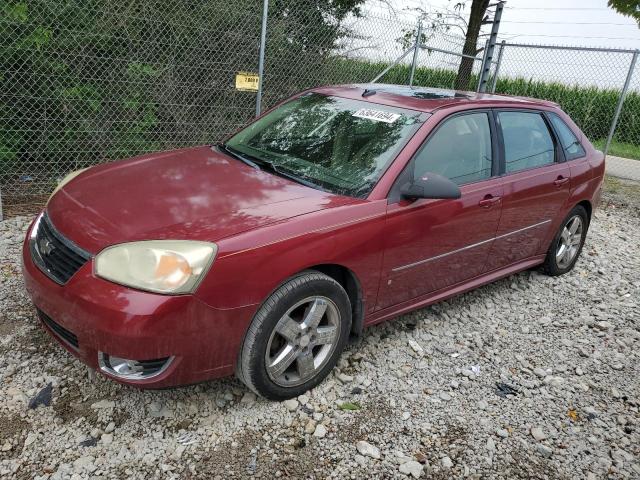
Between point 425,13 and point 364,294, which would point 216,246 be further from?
point 425,13

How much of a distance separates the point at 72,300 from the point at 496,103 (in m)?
3.15

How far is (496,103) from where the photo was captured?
3.91 meters

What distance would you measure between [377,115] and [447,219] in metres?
0.82

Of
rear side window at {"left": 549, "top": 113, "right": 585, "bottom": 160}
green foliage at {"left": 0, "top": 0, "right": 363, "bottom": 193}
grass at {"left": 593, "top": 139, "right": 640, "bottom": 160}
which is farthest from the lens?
grass at {"left": 593, "top": 139, "right": 640, "bottom": 160}

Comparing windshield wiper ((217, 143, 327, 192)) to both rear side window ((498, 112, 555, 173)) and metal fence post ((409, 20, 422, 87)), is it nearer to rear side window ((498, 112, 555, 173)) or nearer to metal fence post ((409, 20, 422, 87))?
rear side window ((498, 112, 555, 173))

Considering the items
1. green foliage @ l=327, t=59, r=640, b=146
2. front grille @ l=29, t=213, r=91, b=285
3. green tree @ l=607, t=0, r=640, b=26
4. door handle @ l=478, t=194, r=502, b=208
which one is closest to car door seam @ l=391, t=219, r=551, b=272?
door handle @ l=478, t=194, r=502, b=208

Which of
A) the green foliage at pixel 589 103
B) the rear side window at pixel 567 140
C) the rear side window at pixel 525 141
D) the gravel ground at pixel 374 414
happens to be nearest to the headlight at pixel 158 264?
the gravel ground at pixel 374 414

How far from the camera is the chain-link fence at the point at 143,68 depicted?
5219 mm

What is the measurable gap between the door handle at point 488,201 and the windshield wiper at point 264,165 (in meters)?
1.22

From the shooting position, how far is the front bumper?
7.42ft

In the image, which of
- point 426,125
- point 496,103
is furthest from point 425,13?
point 426,125

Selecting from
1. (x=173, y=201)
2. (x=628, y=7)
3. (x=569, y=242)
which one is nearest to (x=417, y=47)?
(x=569, y=242)

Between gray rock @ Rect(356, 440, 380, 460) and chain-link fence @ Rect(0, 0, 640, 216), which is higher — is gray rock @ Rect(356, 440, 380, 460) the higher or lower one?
the lower one

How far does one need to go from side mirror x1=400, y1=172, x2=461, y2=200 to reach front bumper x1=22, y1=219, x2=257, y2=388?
3.77ft
